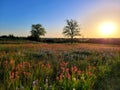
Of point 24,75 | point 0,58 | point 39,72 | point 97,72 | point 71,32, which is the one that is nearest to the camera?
point 24,75

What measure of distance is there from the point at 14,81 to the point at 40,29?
83.2 m

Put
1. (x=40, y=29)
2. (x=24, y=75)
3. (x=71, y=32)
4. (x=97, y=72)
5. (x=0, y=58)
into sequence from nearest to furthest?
(x=24, y=75), (x=97, y=72), (x=0, y=58), (x=71, y=32), (x=40, y=29)

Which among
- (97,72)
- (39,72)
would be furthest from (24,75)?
(97,72)

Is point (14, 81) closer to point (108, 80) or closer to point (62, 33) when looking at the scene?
point (108, 80)

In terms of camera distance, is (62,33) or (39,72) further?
(62,33)

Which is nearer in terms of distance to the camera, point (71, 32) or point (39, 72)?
point (39, 72)

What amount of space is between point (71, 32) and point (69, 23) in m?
2.92

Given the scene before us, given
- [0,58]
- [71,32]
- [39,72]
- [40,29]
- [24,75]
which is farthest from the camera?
[40,29]

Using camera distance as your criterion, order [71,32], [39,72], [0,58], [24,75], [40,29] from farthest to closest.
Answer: [40,29] → [71,32] → [0,58] → [39,72] → [24,75]

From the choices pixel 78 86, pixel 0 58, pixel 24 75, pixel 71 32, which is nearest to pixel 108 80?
pixel 78 86

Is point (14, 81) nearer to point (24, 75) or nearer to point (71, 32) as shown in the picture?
point (24, 75)

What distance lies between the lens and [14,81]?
6.22m

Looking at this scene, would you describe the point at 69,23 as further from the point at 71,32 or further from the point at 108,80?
the point at 108,80

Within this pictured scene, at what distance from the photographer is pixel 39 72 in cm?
791
